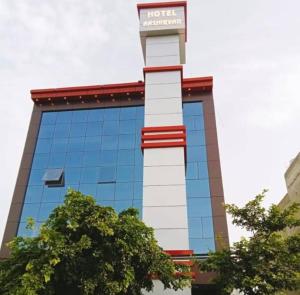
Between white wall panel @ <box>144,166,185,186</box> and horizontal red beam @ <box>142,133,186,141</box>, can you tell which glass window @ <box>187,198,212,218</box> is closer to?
white wall panel @ <box>144,166,185,186</box>

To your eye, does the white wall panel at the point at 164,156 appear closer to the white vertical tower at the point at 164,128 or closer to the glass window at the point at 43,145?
the white vertical tower at the point at 164,128

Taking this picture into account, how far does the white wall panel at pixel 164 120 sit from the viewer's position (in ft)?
67.9

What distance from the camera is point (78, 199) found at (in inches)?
501

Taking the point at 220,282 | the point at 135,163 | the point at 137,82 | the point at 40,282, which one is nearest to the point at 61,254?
the point at 40,282

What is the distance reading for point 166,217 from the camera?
1767cm

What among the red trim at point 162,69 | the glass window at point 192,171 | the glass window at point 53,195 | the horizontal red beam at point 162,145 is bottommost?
the glass window at point 53,195

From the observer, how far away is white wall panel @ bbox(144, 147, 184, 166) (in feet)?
63.8

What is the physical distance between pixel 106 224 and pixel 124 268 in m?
1.74

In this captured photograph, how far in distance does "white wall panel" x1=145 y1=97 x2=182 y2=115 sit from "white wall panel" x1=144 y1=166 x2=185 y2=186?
13.3ft

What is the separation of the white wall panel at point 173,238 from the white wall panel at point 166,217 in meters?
0.25

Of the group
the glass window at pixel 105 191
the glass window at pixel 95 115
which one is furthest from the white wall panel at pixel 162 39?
the glass window at pixel 105 191

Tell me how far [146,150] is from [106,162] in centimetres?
427

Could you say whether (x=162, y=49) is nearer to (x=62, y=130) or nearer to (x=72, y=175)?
(x=62, y=130)

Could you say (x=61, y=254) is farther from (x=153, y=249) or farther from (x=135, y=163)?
(x=135, y=163)
